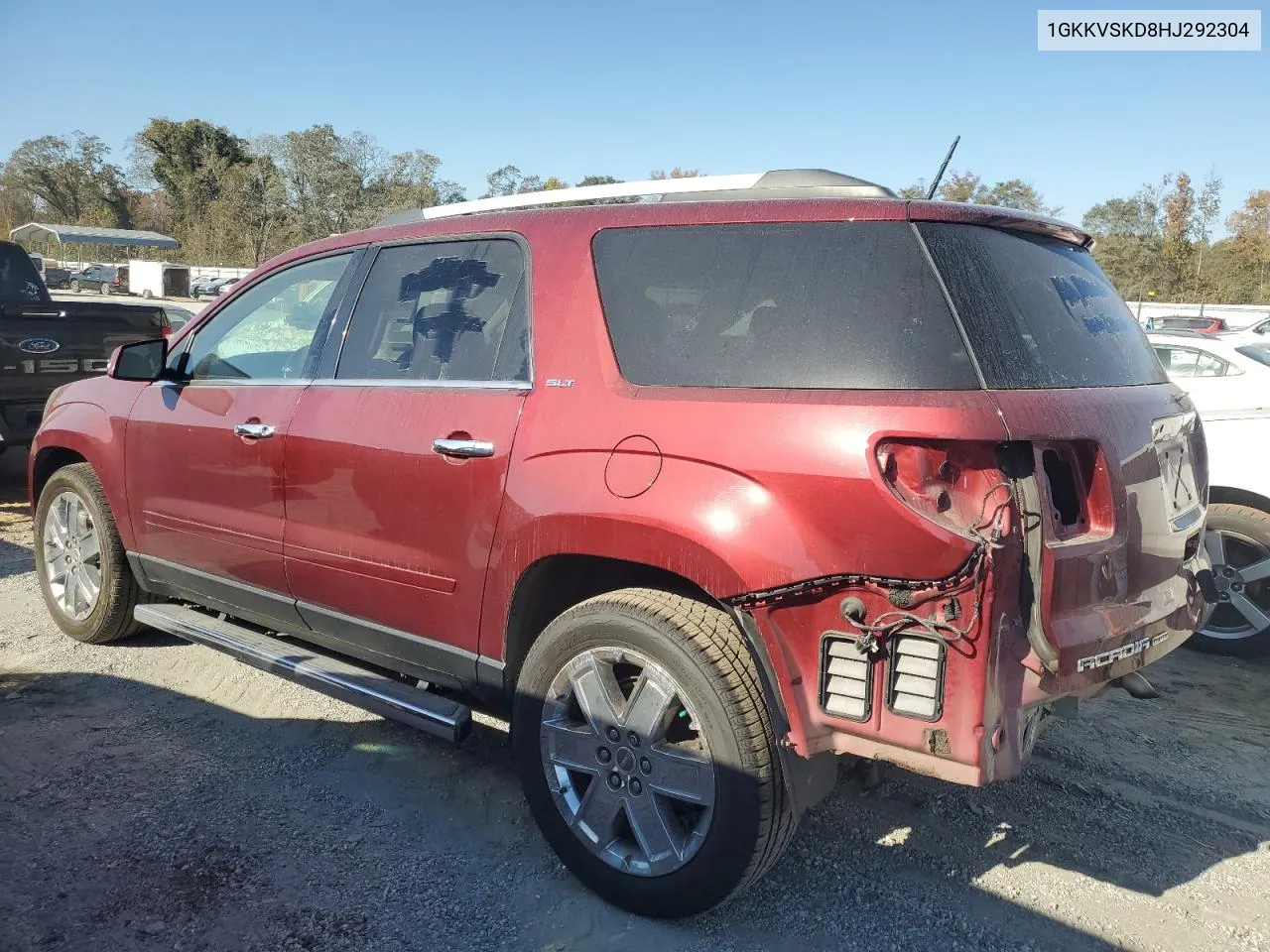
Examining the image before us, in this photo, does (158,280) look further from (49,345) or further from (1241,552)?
(1241,552)

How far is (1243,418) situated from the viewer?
5.20 meters

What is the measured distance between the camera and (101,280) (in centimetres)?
5212

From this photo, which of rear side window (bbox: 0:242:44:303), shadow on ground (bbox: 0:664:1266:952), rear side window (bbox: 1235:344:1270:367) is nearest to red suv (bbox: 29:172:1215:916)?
shadow on ground (bbox: 0:664:1266:952)

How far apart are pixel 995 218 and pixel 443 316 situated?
70.2 inches

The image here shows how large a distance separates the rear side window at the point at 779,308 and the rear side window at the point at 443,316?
37cm

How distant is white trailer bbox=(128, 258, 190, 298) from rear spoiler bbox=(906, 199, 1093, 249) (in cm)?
4917

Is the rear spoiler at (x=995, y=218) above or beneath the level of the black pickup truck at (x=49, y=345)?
above

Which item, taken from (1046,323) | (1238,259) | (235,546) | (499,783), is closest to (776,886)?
(499,783)

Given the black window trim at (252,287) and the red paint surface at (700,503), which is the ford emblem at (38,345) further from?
the red paint surface at (700,503)

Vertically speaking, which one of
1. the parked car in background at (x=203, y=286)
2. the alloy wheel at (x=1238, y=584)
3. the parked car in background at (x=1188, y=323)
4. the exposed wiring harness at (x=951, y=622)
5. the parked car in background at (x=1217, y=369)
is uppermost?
the parked car in background at (x=203, y=286)

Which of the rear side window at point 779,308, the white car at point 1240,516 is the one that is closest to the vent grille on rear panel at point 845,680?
the rear side window at point 779,308

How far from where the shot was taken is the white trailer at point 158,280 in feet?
151

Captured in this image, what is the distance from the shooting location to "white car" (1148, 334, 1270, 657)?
496 cm

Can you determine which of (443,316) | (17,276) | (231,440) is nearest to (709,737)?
(443,316)
